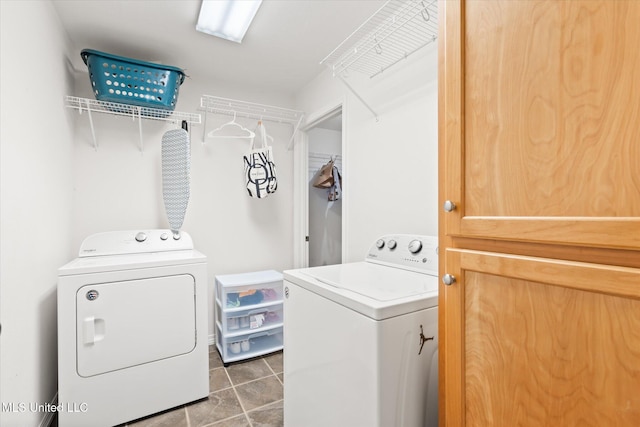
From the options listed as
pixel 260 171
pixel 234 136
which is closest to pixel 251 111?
pixel 234 136

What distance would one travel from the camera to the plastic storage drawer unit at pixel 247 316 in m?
2.41

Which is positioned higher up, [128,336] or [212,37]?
[212,37]

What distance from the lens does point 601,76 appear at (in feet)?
1.87

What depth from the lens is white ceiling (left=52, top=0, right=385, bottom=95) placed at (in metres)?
1.74

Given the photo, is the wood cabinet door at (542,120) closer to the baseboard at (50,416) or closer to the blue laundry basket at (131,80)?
the blue laundry basket at (131,80)

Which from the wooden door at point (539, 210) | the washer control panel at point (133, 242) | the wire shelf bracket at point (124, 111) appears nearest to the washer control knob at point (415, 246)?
the wooden door at point (539, 210)

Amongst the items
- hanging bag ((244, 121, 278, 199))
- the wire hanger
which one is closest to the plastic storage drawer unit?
hanging bag ((244, 121, 278, 199))

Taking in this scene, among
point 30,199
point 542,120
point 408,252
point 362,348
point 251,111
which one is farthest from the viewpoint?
point 251,111

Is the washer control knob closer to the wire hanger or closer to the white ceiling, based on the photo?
the white ceiling

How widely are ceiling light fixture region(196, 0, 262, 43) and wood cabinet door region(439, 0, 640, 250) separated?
4.30ft

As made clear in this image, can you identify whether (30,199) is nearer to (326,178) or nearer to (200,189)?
(200,189)

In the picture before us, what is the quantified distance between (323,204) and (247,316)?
5.63 ft

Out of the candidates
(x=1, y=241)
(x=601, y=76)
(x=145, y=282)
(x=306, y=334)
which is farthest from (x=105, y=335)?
(x=601, y=76)

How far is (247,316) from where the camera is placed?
8.14 ft
